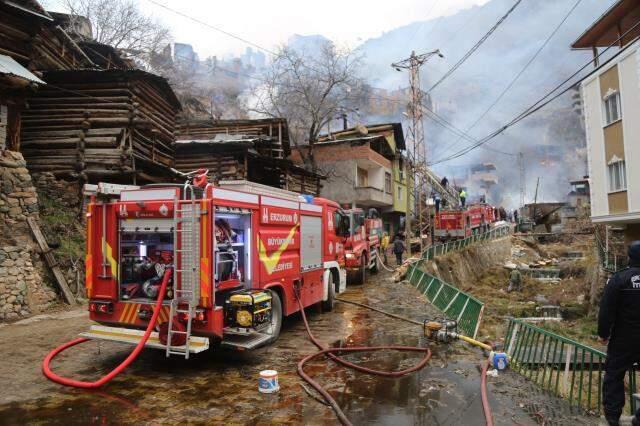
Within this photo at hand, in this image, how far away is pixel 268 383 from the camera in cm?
555

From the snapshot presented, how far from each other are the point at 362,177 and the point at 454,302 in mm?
23932

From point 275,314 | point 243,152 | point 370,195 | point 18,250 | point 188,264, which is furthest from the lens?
point 370,195

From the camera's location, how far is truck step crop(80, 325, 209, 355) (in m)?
5.77

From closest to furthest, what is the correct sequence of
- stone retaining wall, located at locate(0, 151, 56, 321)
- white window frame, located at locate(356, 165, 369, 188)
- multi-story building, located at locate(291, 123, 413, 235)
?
stone retaining wall, located at locate(0, 151, 56, 321) → multi-story building, located at locate(291, 123, 413, 235) → white window frame, located at locate(356, 165, 369, 188)

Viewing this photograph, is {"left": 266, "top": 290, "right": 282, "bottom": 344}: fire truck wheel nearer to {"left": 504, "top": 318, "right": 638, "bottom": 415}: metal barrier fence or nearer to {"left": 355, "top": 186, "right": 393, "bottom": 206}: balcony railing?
{"left": 504, "top": 318, "right": 638, "bottom": 415}: metal barrier fence

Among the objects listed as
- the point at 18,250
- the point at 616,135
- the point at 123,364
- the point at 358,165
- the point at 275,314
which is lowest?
the point at 123,364

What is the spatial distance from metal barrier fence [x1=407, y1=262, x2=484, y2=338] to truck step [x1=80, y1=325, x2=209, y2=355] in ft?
19.1

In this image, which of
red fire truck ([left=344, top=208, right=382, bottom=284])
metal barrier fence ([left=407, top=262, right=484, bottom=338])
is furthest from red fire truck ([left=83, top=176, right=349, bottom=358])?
red fire truck ([left=344, top=208, right=382, bottom=284])

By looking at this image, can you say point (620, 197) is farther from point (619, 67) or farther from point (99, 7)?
point (99, 7)

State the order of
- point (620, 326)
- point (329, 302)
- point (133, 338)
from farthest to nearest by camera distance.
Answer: point (329, 302)
point (133, 338)
point (620, 326)

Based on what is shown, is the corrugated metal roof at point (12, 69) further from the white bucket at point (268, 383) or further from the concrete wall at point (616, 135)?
the concrete wall at point (616, 135)

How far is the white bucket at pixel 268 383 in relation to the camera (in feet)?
18.2

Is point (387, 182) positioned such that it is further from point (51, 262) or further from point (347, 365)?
point (347, 365)

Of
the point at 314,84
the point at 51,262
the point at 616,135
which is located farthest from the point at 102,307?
the point at 314,84
